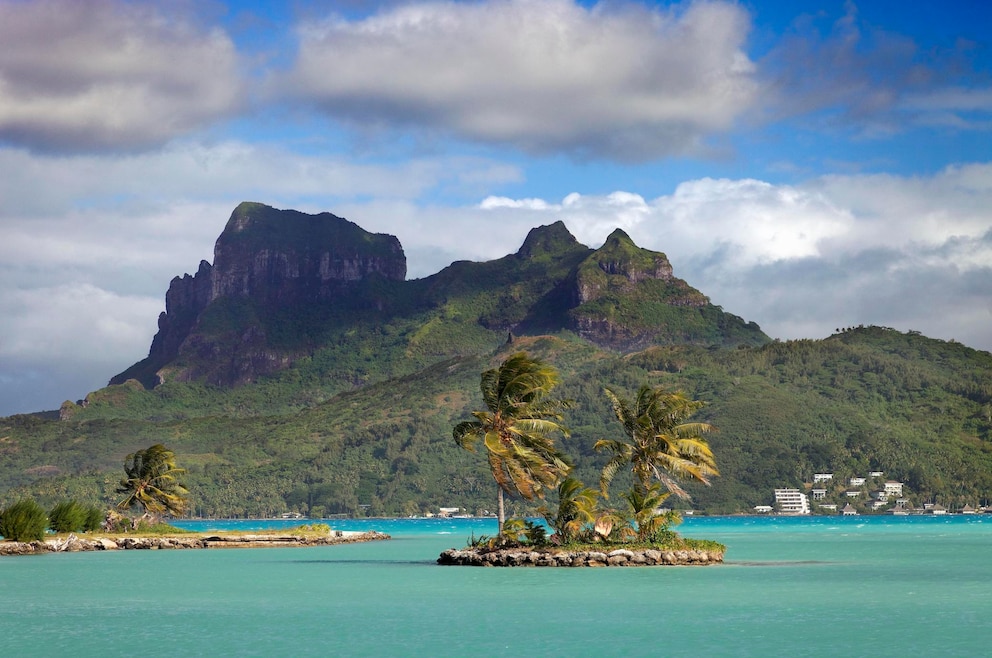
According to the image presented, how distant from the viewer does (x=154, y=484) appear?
112 m

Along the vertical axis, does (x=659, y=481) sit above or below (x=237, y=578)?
above

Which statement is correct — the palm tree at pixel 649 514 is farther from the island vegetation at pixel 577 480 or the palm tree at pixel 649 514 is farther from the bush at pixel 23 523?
the bush at pixel 23 523

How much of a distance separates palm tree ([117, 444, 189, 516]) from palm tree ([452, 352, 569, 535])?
5130cm

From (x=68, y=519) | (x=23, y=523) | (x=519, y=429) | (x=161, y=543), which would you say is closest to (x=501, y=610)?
(x=519, y=429)

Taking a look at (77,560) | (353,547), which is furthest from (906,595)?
(353,547)

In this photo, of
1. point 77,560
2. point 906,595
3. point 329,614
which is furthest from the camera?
point 77,560

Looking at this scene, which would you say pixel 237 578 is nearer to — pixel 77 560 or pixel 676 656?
pixel 77 560

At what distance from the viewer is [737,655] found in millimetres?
33469

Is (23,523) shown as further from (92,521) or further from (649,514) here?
(649,514)

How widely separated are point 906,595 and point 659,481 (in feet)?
63.1

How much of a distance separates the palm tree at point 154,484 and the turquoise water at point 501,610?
34.7 metres

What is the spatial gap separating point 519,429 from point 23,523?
44738 mm

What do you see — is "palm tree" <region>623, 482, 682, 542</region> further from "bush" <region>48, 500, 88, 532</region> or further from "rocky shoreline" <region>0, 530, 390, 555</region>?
"bush" <region>48, 500, 88, 532</region>

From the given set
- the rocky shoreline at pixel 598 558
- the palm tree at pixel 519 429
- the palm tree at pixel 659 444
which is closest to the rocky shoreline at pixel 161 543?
the palm tree at pixel 519 429
